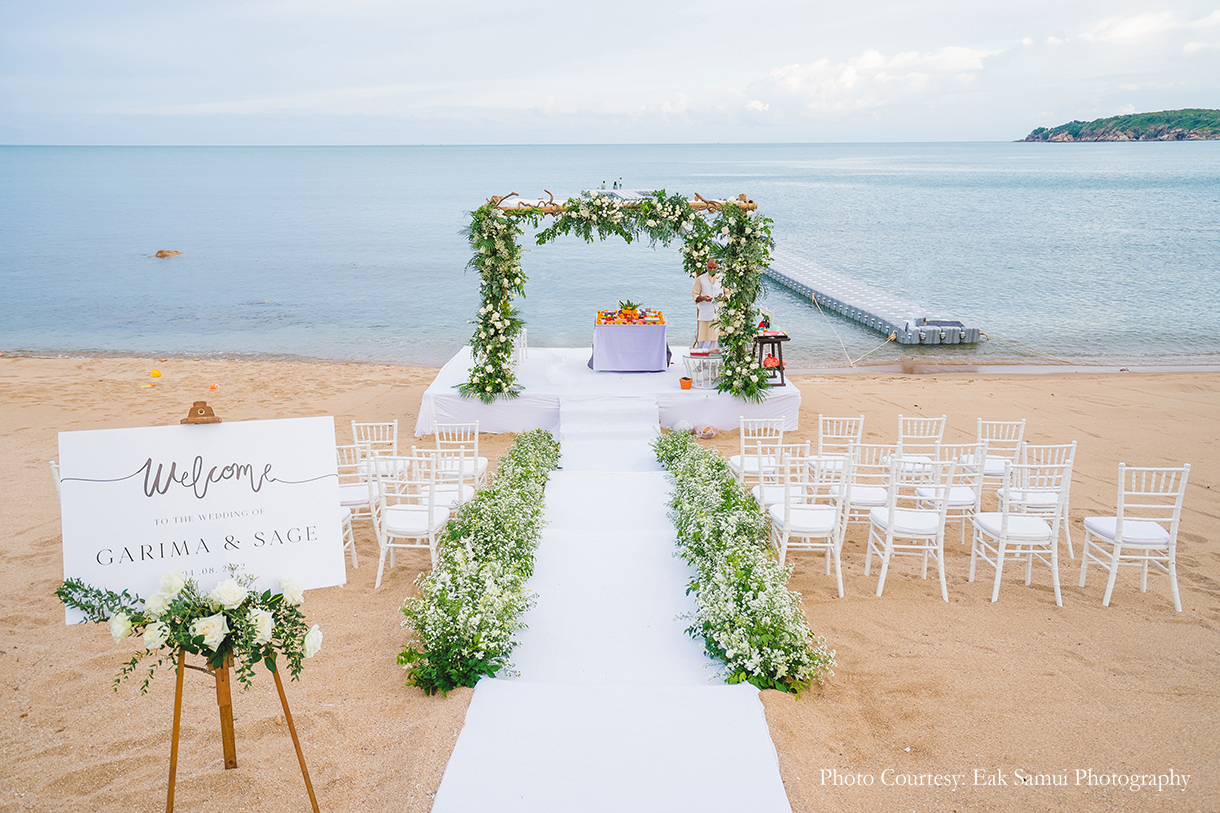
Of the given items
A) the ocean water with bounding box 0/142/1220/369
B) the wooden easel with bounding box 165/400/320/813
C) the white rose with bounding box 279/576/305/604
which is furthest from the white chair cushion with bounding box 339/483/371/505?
the ocean water with bounding box 0/142/1220/369

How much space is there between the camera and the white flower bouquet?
3180 mm

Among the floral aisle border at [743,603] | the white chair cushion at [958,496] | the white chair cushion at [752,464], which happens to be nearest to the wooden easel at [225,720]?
the floral aisle border at [743,603]

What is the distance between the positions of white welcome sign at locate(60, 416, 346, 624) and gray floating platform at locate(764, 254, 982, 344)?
13.3 m

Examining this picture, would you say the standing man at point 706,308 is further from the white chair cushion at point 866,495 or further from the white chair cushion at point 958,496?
the white chair cushion at point 958,496

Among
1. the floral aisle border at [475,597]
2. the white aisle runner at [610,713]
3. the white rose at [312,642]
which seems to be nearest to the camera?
the white rose at [312,642]

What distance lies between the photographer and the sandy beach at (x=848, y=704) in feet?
12.3

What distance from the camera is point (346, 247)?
4297 centimetres

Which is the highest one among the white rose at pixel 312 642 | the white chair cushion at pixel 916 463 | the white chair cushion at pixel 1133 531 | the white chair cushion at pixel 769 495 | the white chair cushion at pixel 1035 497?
the white rose at pixel 312 642

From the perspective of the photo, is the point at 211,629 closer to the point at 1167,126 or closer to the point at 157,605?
the point at 157,605

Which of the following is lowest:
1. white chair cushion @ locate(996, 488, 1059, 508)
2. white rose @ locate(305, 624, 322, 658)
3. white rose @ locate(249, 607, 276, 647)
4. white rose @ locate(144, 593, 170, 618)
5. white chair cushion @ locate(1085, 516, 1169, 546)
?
white chair cushion @ locate(1085, 516, 1169, 546)

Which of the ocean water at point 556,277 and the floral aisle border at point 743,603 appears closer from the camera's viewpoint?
the floral aisle border at point 743,603

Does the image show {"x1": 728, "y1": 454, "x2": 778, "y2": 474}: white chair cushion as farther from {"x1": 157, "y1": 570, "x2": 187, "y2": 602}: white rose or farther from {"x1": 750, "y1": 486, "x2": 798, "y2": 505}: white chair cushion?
{"x1": 157, "y1": 570, "x2": 187, "y2": 602}: white rose

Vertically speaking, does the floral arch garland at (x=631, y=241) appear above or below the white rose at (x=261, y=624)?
above

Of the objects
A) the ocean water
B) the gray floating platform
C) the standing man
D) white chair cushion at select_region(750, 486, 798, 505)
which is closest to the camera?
white chair cushion at select_region(750, 486, 798, 505)
